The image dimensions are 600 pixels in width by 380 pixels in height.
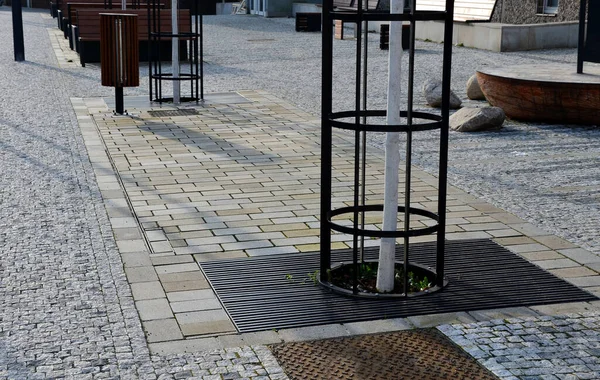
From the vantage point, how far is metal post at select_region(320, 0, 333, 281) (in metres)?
5.39

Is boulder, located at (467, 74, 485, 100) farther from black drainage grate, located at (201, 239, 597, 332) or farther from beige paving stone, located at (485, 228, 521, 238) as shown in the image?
black drainage grate, located at (201, 239, 597, 332)

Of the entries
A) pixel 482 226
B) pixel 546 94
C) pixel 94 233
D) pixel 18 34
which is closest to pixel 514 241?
pixel 482 226

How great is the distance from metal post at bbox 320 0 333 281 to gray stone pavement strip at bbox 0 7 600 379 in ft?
2.74

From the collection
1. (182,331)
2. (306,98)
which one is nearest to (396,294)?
(182,331)

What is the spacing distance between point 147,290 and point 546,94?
23.3 feet

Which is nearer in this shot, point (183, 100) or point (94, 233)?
point (94, 233)

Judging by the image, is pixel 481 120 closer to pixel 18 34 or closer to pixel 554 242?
pixel 554 242

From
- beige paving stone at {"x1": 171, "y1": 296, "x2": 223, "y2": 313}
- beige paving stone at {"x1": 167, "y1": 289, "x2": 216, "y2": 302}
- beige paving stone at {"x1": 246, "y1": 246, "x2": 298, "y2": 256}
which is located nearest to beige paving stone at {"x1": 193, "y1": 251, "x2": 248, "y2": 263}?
beige paving stone at {"x1": 246, "y1": 246, "x2": 298, "y2": 256}

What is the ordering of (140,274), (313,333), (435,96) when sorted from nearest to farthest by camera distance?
(313,333)
(140,274)
(435,96)

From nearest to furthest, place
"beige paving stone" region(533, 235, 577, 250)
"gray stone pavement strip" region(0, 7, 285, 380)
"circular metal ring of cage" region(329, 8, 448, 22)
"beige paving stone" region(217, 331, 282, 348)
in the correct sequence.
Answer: "gray stone pavement strip" region(0, 7, 285, 380) < "beige paving stone" region(217, 331, 282, 348) < "circular metal ring of cage" region(329, 8, 448, 22) < "beige paving stone" region(533, 235, 577, 250)

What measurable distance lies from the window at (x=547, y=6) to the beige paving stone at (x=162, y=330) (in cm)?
2046

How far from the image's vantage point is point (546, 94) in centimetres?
1137

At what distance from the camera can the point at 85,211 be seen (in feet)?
24.4

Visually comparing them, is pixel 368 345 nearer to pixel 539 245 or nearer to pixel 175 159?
pixel 539 245
